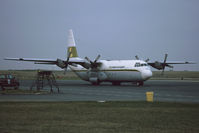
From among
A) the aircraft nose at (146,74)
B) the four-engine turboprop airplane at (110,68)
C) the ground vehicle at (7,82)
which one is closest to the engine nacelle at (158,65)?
the four-engine turboprop airplane at (110,68)

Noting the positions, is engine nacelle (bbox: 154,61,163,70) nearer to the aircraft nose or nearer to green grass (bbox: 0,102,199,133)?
the aircraft nose

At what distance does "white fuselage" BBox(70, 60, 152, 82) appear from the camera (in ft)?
147

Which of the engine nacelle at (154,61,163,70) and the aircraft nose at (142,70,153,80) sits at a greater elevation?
the engine nacelle at (154,61,163,70)

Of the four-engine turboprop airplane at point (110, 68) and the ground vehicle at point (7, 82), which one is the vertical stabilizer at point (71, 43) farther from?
the ground vehicle at point (7, 82)

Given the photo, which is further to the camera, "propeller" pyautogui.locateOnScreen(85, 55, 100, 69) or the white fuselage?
"propeller" pyautogui.locateOnScreen(85, 55, 100, 69)

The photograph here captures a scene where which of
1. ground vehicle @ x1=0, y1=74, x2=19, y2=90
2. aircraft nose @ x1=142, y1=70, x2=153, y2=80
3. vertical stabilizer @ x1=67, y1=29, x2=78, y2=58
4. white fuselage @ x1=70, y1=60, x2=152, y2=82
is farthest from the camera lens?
vertical stabilizer @ x1=67, y1=29, x2=78, y2=58

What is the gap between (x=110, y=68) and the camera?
4838 centimetres

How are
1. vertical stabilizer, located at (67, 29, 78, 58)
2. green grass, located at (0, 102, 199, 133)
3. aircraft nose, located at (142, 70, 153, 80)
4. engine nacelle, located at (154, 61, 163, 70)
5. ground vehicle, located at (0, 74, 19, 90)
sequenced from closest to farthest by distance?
green grass, located at (0, 102, 199, 133)
ground vehicle, located at (0, 74, 19, 90)
aircraft nose, located at (142, 70, 153, 80)
engine nacelle, located at (154, 61, 163, 70)
vertical stabilizer, located at (67, 29, 78, 58)

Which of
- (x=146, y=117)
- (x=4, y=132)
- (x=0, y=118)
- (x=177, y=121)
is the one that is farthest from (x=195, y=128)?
(x=0, y=118)

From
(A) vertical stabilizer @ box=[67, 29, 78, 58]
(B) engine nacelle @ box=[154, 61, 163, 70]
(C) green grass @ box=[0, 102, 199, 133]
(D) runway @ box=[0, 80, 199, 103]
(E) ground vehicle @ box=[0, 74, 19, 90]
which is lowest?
(D) runway @ box=[0, 80, 199, 103]

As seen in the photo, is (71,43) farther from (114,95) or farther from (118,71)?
(114,95)

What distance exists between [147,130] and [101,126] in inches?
65.3

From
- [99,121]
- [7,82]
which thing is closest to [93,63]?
[7,82]

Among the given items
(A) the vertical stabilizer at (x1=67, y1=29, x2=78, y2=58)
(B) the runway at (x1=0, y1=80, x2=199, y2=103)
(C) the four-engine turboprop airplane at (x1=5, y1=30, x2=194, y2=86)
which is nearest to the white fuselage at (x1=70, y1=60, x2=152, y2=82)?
(C) the four-engine turboprop airplane at (x1=5, y1=30, x2=194, y2=86)
